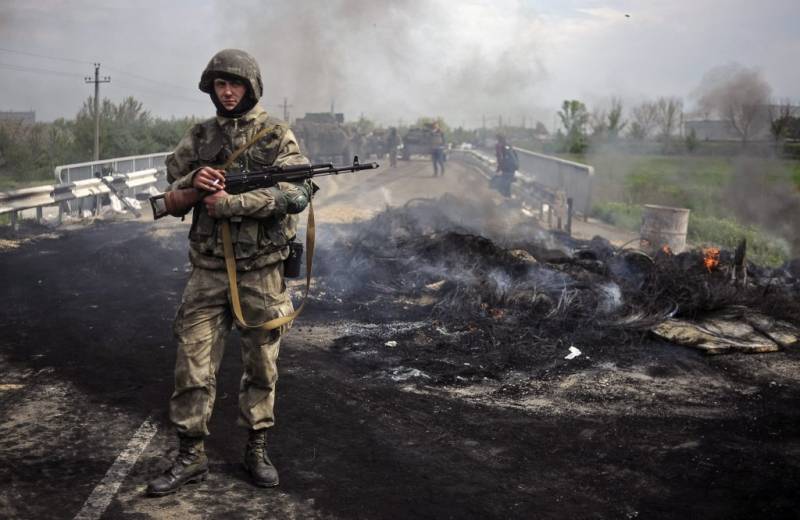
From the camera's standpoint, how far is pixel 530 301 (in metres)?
6.81

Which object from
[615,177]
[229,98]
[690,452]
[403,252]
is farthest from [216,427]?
[615,177]

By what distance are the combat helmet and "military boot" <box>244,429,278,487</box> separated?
65.6 inches

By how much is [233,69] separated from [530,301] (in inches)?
159

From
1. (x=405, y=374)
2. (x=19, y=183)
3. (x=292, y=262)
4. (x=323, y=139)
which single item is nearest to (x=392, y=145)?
(x=323, y=139)

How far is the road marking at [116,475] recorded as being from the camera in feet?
10.1

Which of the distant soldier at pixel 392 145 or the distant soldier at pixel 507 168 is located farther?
the distant soldier at pixel 392 145

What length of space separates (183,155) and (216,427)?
1.53 m

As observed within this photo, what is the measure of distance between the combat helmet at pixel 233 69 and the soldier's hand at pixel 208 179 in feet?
1.60

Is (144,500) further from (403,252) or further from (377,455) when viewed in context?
(403,252)

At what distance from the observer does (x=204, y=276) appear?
3.53 metres

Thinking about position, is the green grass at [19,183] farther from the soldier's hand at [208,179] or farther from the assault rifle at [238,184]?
the soldier's hand at [208,179]

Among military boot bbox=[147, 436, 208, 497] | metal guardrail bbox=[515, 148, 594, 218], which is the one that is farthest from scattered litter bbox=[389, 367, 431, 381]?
metal guardrail bbox=[515, 148, 594, 218]

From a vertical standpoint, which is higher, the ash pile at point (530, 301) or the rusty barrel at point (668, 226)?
the rusty barrel at point (668, 226)

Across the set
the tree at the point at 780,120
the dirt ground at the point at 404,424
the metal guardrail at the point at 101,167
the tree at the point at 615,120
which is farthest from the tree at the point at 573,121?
the dirt ground at the point at 404,424
